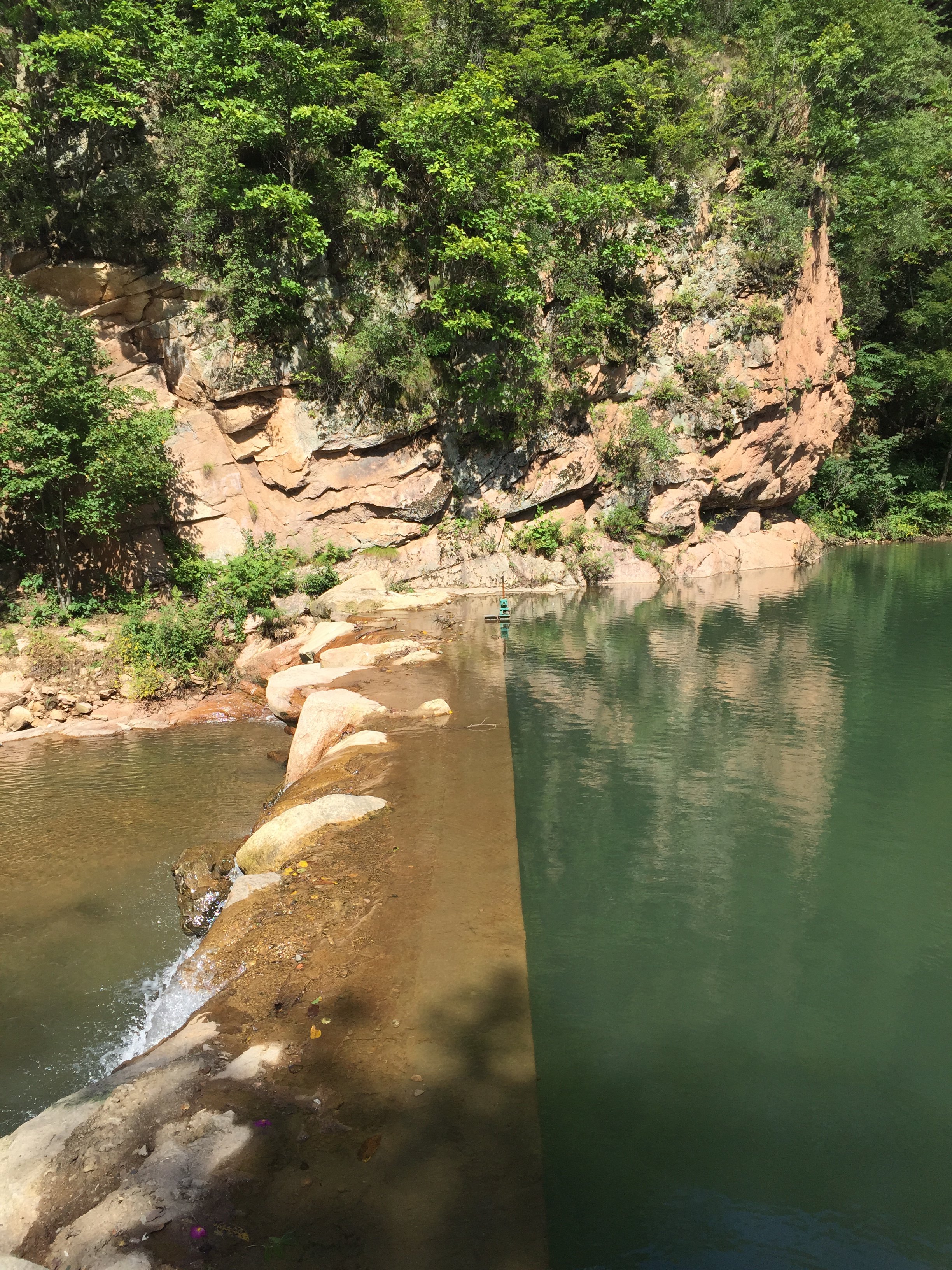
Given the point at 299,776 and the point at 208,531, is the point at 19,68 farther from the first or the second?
the point at 299,776

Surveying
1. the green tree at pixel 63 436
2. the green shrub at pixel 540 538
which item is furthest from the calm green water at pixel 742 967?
the green shrub at pixel 540 538

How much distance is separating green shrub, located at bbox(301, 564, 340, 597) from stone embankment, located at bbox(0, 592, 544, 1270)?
1148cm

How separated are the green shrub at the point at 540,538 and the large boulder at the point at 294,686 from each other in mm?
10613

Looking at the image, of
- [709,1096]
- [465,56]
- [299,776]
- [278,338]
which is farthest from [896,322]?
[709,1096]

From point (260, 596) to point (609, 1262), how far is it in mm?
15137

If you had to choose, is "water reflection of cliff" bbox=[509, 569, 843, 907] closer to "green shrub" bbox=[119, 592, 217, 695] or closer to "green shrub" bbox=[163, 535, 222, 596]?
"green shrub" bbox=[119, 592, 217, 695]

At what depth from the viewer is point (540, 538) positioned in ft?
73.3

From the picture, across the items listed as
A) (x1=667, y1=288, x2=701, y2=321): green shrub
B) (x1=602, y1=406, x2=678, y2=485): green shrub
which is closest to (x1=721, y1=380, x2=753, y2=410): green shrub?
(x1=667, y1=288, x2=701, y2=321): green shrub

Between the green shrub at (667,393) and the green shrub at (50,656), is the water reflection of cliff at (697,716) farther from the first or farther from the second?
the green shrub at (667,393)

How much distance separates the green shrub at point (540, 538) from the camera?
22.2 meters

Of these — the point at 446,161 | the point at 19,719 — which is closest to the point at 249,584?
the point at 19,719

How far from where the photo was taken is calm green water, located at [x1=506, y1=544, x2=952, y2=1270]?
346 cm

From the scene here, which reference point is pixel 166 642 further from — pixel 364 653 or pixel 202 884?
pixel 202 884

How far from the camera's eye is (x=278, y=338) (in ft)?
65.8
